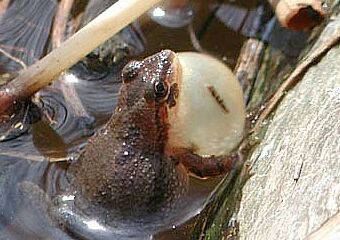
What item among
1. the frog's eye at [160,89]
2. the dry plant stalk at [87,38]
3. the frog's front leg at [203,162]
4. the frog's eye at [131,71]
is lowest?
the frog's front leg at [203,162]

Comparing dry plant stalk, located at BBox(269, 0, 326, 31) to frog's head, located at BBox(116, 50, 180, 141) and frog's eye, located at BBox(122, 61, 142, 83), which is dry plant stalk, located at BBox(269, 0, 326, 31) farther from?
frog's eye, located at BBox(122, 61, 142, 83)

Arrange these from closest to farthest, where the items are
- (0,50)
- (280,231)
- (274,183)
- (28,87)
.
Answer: (280,231), (274,183), (28,87), (0,50)

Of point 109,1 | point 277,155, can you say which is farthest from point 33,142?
point 277,155

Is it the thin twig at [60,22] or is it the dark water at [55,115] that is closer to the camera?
the dark water at [55,115]

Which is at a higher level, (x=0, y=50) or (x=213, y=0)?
(x=0, y=50)

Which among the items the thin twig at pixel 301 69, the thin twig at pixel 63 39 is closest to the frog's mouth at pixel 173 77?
the thin twig at pixel 301 69

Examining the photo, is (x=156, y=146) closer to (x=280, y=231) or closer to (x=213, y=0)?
(x=280, y=231)

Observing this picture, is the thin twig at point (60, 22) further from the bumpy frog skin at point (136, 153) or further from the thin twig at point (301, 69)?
the thin twig at point (301, 69)
